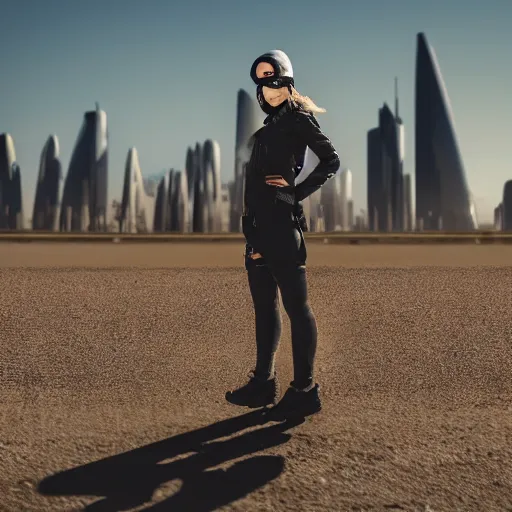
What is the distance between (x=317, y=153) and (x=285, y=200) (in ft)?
1.17

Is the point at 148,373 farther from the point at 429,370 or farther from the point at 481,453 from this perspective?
the point at 481,453

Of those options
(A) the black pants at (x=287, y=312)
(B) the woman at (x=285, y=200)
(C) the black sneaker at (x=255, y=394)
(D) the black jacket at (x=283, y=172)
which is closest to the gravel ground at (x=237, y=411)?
(C) the black sneaker at (x=255, y=394)

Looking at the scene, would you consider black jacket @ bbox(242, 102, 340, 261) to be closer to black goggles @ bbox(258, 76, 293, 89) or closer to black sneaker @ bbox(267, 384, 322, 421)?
black goggles @ bbox(258, 76, 293, 89)

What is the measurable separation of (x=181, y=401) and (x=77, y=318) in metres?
4.23

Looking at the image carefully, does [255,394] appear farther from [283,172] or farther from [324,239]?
[324,239]

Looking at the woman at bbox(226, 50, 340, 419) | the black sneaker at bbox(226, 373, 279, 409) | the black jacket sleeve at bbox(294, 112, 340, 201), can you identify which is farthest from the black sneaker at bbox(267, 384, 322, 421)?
the black jacket sleeve at bbox(294, 112, 340, 201)

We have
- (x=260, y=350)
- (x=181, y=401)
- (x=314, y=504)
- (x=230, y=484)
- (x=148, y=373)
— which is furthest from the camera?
(x=148, y=373)

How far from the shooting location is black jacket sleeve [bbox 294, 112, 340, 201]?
4.11 metres

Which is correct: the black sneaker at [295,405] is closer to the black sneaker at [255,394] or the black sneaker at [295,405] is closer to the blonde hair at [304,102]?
the black sneaker at [255,394]

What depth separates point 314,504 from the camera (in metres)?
3.28

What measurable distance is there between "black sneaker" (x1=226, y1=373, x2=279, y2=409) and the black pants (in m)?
0.06

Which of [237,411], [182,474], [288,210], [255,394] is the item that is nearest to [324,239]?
[237,411]

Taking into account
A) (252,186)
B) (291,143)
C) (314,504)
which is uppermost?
(291,143)

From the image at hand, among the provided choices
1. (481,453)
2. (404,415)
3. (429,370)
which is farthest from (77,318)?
(481,453)
